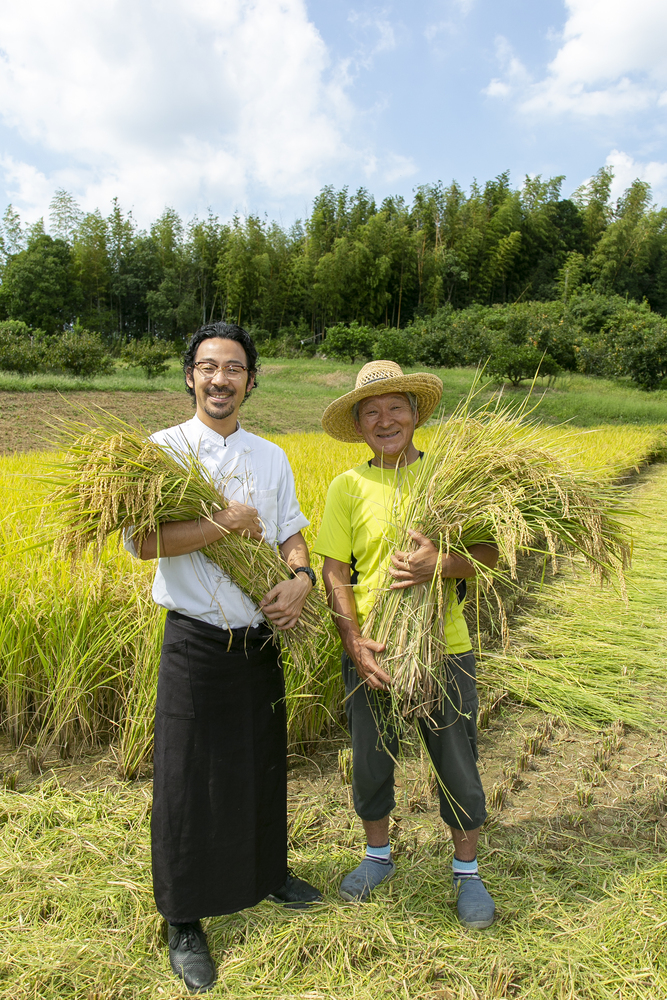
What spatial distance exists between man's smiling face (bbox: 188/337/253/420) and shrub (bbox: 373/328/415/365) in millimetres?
20614

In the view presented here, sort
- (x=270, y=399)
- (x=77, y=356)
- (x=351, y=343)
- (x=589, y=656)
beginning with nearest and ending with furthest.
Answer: (x=589, y=656) < (x=270, y=399) < (x=77, y=356) < (x=351, y=343)

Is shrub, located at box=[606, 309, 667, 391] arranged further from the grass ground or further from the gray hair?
the gray hair

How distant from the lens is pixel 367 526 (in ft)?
5.09

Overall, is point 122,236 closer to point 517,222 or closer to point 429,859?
point 517,222

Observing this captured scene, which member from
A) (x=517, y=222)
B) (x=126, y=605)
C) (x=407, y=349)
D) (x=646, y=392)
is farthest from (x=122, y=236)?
(x=126, y=605)

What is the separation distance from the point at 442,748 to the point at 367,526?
0.59m

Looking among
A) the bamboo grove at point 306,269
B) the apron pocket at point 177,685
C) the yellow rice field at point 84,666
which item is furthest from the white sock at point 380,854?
the bamboo grove at point 306,269

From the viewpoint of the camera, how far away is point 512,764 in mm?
2186

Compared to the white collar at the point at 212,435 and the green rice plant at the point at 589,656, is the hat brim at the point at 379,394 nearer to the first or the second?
the white collar at the point at 212,435

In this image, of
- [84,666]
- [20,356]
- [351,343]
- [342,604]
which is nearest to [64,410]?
[20,356]

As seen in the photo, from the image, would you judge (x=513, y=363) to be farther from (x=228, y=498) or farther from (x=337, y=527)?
(x=228, y=498)

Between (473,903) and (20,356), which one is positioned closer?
(473,903)

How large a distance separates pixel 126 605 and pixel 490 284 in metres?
42.2

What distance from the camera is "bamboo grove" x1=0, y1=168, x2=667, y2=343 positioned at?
104 feet
